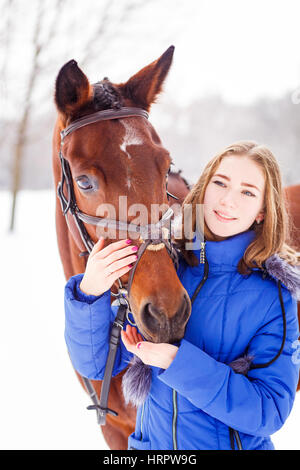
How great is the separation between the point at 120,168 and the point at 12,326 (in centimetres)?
412

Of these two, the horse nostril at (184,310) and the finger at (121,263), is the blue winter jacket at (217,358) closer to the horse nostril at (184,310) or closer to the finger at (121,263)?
the horse nostril at (184,310)

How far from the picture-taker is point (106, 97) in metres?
1.41

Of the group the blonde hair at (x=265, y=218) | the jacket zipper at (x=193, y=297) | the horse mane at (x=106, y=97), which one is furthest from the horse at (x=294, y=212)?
A: the horse mane at (x=106, y=97)

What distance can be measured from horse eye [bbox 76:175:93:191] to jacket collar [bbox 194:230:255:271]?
54 cm

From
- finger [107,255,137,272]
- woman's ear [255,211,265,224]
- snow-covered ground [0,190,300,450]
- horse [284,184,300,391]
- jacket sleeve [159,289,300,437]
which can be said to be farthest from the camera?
snow-covered ground [0,190,300,450]

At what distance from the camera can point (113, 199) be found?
4.13 feet

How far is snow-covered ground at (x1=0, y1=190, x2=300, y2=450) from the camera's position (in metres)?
2.78

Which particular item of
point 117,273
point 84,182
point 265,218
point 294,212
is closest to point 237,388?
point 117,273

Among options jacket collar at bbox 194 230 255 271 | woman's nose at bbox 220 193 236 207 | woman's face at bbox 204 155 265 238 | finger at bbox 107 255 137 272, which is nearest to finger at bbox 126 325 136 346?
finger at bbox 107 255 137 272

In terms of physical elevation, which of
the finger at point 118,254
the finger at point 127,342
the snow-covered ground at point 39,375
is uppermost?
the finger at point 118,254

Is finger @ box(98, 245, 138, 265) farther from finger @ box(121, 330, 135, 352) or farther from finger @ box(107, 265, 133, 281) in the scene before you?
finger @ box(121, 330, 135, 352)

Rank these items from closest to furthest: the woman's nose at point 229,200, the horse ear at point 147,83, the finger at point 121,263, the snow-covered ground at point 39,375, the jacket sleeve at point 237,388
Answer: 1. the jacket sleeve at point 237,388
2. the finger at point 121,263
3. the woman's nose at point 229,200
4. the horse ear at point 147,83
5. the snow-covered ground at point 39,375

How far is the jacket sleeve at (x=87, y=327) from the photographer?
4.22 ft
